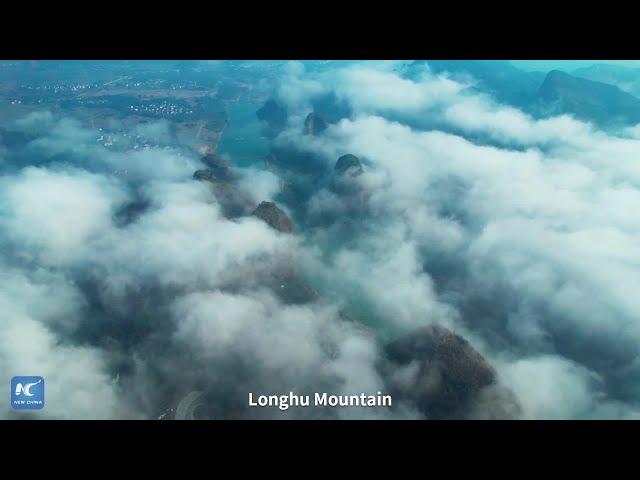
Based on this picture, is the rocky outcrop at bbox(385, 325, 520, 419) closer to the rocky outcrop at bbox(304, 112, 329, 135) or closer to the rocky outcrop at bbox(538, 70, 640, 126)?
the rocky outcrop at bbox(304, 112, 329, 135)

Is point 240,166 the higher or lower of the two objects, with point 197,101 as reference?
lower

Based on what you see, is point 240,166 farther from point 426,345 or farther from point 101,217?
point 426,345

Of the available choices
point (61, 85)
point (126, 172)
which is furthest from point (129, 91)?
point (126, 172)

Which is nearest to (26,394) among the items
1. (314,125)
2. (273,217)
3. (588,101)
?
(273,217)

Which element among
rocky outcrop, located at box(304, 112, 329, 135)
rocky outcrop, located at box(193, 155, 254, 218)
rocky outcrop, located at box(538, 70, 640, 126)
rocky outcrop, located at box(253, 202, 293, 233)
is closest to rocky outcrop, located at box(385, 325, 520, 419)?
rocky outcrop, located at box(253, 202, 293, 233)

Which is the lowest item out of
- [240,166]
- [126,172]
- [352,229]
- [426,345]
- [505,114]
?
[426,345]

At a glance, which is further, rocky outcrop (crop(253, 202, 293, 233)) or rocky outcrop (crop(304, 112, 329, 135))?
rocky outcrop (crop(304, 112, 329, 135))
